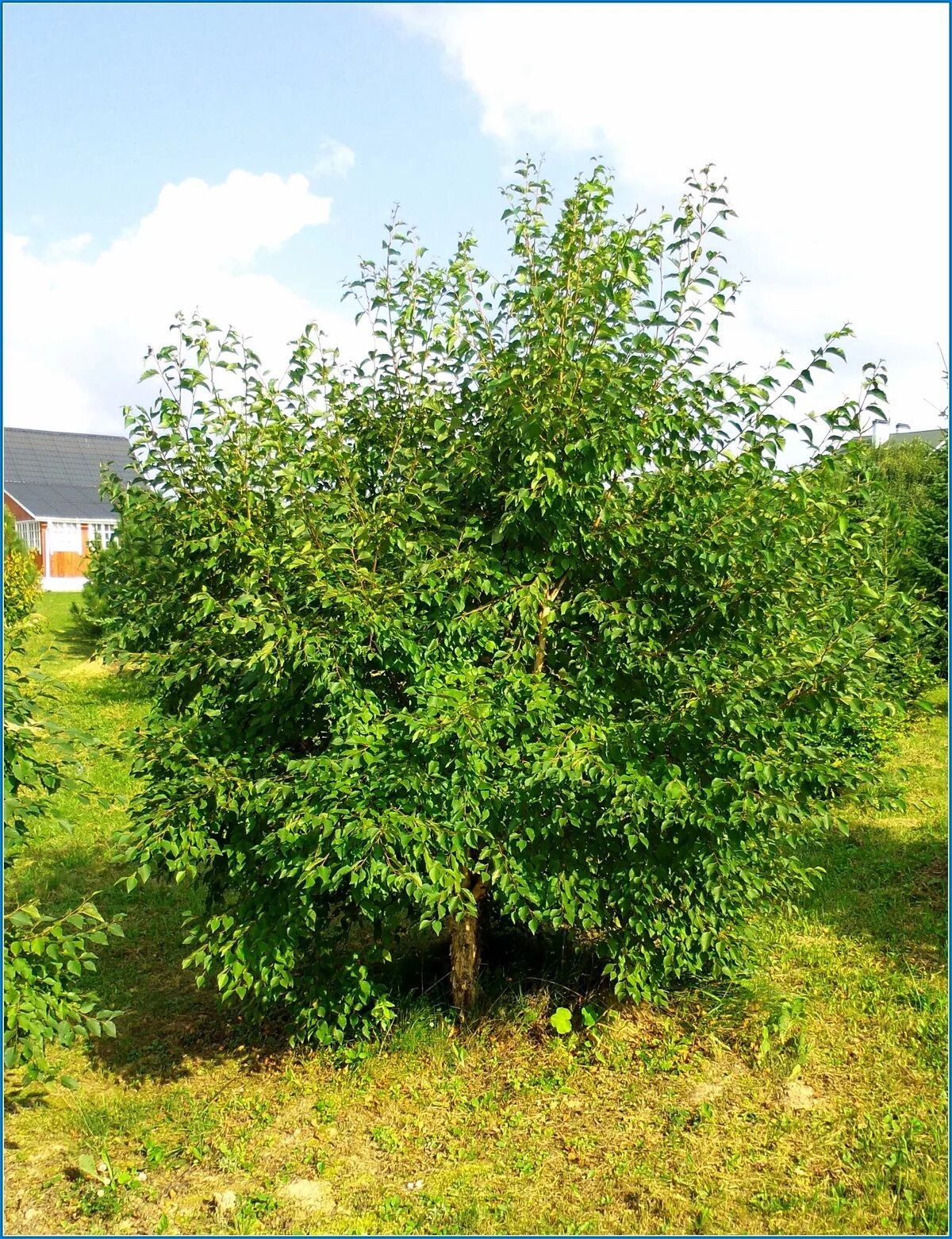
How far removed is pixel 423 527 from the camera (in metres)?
4.09

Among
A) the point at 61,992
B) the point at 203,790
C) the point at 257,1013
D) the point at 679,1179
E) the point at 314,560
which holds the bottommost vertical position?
the point at 679,1179

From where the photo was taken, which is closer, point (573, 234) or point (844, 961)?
point (573, 234)

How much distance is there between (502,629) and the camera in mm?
4066

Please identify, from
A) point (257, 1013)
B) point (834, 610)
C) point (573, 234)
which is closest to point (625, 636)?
point (834, 610)

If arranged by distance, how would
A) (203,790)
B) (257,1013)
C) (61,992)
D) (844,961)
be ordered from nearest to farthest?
→ (61,992) < (203,790) < (257,1013) < (844,961)

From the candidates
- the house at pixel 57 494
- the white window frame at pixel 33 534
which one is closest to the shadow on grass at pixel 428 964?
the house at pixel 57 494

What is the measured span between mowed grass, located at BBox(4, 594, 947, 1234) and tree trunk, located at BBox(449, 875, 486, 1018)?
11 cm

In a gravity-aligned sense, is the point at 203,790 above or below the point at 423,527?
below

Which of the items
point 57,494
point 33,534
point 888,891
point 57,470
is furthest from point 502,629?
point 57,470

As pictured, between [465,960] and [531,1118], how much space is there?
2.52 ft

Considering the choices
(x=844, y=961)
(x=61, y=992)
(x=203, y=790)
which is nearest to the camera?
(x=61, y=992)

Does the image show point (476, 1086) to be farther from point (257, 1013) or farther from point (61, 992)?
point (61, 992)

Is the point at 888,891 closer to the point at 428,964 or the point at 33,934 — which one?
the point at 428,964

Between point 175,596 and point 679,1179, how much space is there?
296 cm
